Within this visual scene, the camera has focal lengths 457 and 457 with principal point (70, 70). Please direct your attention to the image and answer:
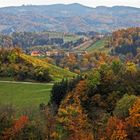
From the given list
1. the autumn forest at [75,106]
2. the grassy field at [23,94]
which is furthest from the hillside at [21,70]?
the grassy field at [23,94]

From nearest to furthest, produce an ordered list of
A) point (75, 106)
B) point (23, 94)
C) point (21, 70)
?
point (75, 106) < point (23, 94) < point (21, 70)

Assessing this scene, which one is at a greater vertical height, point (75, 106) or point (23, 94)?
point (75, 106)

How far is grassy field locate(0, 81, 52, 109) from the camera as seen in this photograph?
315 ft

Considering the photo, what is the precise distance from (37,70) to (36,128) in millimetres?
60450

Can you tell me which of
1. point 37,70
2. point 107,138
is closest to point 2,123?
point 107,138

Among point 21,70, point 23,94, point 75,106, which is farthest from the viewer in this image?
point 21,70

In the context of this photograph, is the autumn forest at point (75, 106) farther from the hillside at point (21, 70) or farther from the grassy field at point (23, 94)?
the hillside at point (21, 70)

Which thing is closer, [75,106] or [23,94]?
[75,106]

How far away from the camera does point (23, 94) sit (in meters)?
106

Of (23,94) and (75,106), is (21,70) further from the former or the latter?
(75,106)

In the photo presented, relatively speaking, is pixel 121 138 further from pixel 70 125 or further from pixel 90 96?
pixel 90 96

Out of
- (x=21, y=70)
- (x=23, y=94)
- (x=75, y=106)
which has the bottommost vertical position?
(x=23, y=94)

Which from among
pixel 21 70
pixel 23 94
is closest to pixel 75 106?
pixel 23 94

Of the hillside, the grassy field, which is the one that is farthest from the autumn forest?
the hillside
